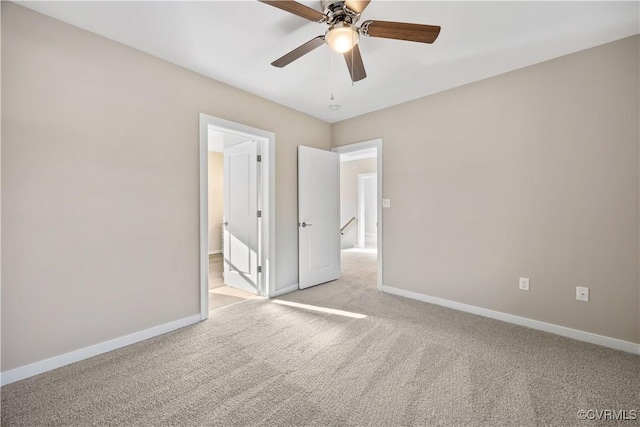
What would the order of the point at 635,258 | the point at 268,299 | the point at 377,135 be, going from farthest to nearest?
the point at 377,135
the point at 268,299
the point at 635,258

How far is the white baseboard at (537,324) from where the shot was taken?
2242 millimetres

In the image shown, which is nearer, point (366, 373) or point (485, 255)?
point (366, 373)

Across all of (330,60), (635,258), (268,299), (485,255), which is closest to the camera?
(635,258)

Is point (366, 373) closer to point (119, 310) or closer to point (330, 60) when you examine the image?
point (119, 310)

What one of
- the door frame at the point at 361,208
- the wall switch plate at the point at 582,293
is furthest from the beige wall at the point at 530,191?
the door frame at the point at 361,208

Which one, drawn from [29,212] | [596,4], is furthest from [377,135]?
[29,212]

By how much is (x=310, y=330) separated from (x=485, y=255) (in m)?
2.02

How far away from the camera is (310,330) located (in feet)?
8.55

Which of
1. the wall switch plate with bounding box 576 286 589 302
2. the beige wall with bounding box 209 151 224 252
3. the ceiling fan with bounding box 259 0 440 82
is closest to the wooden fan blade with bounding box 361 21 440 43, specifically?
the ceiling fan with bounding box 259 0 440 82

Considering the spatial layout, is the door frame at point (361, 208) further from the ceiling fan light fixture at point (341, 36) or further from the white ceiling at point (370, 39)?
the ceiling fan light fixture at point (341, 36)

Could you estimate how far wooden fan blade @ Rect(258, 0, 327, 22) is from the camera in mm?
1493

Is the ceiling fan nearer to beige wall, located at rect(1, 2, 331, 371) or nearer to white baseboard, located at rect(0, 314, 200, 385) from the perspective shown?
beige wall, located at rect(1, 2, 331, 371)

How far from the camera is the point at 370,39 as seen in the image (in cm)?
224

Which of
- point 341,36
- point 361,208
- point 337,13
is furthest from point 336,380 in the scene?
point 361,208
